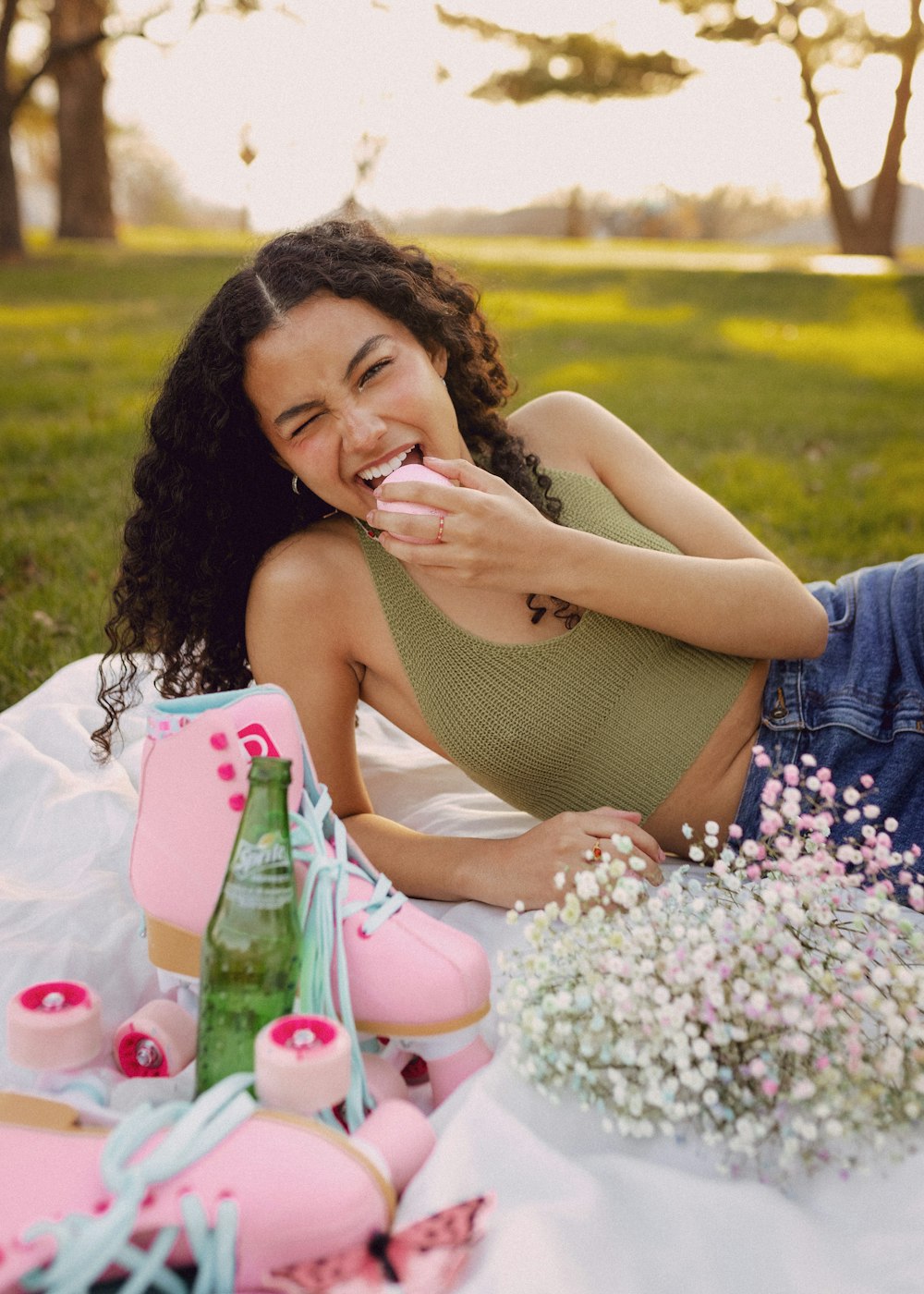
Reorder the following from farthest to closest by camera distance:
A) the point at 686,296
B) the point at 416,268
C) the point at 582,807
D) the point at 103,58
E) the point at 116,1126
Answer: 1. the point at 103,58
2. the point at 686,296
3. the point at 416,268
4. the point at 582,807
5. the point at 116,1126

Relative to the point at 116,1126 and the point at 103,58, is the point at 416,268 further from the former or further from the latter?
the point at 103,58

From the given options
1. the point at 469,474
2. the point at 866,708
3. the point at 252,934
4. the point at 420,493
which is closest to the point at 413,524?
the point at 420,493

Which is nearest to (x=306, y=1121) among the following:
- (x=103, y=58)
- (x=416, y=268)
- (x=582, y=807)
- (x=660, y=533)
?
(x=582, y=807)

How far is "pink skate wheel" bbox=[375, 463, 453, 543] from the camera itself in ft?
5.88

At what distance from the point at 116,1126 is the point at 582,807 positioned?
1.12m

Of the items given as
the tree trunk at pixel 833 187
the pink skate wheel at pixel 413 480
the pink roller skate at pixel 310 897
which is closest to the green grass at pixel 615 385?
the pink skate wheel at pixel 413 480

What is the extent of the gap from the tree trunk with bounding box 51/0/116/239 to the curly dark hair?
12.9 metres

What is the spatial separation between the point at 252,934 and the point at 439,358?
1.31 meters

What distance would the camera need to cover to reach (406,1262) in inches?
47.5

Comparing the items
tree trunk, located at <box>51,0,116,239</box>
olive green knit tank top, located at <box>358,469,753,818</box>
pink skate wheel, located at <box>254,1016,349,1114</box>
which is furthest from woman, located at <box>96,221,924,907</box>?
tree trunk, located at <box>51,0,116,239</box>

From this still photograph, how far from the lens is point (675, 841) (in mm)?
2193

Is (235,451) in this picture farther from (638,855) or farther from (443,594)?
(638,855)

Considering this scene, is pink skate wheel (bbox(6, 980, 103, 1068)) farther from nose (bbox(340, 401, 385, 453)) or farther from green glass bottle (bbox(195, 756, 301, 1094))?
nose (bbox(340, 401, 385, 453))

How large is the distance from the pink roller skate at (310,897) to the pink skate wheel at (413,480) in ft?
1.19
